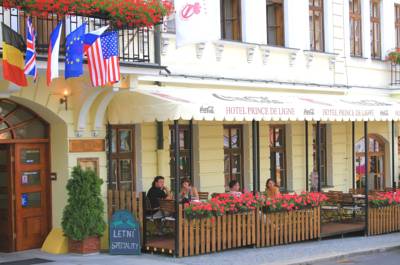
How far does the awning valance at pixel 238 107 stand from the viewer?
44.3ft

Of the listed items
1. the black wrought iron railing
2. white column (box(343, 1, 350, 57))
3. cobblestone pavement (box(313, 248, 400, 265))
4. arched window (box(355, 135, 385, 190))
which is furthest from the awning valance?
the black wrought iron railing

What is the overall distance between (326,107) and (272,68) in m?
2.44

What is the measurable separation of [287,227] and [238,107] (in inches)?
114

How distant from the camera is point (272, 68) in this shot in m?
18.2

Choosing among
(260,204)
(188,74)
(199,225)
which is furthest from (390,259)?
(188,74)

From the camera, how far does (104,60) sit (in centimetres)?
1230

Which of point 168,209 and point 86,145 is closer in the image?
point 168,209

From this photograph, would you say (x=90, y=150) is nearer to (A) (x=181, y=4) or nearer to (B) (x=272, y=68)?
(A) (x=181, y=4)

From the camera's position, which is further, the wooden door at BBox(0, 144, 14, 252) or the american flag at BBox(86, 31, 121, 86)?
the wooden door at BBox(0, 144, 14, 252)

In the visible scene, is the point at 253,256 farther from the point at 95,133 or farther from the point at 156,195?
the point at 95,133

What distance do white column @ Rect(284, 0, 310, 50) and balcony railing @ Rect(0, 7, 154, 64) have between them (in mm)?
5157

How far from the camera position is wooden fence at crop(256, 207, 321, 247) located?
14955 mm

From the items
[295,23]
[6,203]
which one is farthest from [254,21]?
[6,203]

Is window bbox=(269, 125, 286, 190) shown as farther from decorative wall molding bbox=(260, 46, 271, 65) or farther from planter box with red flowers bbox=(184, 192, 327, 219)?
planter box with red flowers bbox=(184, 192, 327, 219)
